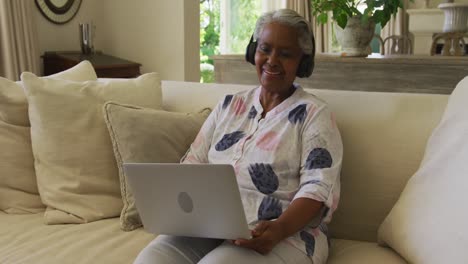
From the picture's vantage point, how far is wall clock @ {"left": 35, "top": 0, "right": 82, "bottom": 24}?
387cm

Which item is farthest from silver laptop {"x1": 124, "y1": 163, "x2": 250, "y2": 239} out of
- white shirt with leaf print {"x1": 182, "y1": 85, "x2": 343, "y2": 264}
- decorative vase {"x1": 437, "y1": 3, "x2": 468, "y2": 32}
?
decorative vase {"x1": 437, "y1": 3, "x2": 468, "y2": 32}

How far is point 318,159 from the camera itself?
1.39m

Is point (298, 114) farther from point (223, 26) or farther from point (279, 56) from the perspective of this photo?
point (223, 26)

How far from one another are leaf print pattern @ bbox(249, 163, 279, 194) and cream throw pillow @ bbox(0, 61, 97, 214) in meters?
0.84

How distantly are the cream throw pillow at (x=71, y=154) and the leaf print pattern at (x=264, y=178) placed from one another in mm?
556

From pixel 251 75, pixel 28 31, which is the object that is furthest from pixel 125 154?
pixel 28 31

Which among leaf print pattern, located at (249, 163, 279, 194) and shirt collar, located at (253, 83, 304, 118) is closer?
leaf print pattern, located at (249, 163, 279, 194)

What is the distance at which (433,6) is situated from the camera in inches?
255

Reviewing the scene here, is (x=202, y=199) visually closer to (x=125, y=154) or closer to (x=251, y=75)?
(x=125, y=154)

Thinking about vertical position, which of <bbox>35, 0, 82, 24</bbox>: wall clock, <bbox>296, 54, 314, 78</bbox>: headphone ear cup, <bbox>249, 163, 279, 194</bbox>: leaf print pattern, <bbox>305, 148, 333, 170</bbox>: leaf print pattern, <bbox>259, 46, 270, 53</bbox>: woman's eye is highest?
<bbox>35, 0, 82, 24</bbox>: wall clock

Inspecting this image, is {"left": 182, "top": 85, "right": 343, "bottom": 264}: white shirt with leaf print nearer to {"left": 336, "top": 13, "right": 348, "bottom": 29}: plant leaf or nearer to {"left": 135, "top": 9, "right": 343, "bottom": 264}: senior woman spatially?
{"left": 135, "top": 9, "right": 343, "bottom": 264}: senior woman

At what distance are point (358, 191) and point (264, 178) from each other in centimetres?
33

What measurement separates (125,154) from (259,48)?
0.55m

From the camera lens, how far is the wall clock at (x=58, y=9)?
3872 millimetres
